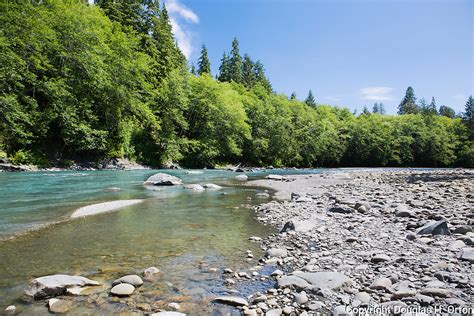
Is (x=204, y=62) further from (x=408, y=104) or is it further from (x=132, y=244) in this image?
(x=408, y=104)

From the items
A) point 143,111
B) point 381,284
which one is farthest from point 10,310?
point 143,111

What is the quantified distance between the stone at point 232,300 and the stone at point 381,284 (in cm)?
193

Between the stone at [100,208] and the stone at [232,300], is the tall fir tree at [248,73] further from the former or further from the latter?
the stone at [232,300]

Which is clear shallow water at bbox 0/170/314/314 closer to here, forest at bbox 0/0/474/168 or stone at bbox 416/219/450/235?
stone at bbox 416/219/450/235

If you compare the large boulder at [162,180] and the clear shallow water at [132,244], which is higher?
the large boulder at [162,180]

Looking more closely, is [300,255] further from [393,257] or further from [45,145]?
[45,145]

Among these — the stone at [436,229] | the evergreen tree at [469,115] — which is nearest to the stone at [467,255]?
the stone at [436,229]

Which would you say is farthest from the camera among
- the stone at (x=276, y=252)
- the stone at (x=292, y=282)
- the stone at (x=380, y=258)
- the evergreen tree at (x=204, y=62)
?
the evergreen tree at (x=204, y=62)

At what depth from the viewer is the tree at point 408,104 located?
127 meters

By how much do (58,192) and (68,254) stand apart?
9.64 metres

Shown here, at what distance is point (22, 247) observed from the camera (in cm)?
631

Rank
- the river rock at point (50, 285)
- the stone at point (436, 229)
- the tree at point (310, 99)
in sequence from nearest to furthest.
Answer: the river rock at point (50, 285)
the stone at point (436, 229)
the tree at point (310, 99)

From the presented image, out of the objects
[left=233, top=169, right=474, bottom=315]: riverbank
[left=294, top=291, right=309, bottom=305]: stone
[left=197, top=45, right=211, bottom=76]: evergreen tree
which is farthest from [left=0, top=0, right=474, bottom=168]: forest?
[left=294, top=291, right=309, bottom=305]: stone

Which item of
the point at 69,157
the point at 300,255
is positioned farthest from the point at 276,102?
the point at 300,255
